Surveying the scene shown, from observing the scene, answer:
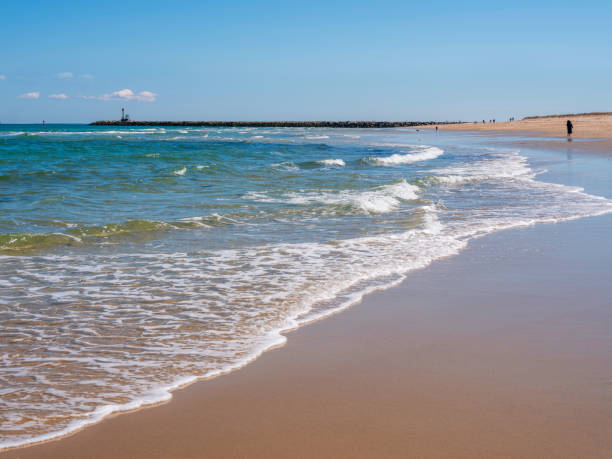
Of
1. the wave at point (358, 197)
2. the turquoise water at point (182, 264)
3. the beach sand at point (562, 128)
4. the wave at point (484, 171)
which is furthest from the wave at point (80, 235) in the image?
the beach sand at point (562, 128)

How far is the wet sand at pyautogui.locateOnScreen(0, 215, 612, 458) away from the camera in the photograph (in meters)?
2.95

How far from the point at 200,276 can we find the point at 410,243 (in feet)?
11.0

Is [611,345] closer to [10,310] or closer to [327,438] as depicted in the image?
[327,438]

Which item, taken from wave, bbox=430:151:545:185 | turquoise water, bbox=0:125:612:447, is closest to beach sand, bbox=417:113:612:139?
wave, bbox=430:151:545:185

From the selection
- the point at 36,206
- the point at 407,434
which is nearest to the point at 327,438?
the point at 407,434

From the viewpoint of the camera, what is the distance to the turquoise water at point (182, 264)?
391cm

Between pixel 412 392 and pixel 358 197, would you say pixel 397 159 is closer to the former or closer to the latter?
pixel 358 197

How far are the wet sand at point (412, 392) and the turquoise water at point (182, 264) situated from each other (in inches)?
12.2

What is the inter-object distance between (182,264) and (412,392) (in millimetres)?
4258

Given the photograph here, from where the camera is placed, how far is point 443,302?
552cm

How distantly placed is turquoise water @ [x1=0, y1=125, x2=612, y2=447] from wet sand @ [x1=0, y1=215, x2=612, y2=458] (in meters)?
0.31

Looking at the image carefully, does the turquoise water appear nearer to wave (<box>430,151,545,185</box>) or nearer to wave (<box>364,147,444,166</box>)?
wave (<box>430,151,545,185</box>)

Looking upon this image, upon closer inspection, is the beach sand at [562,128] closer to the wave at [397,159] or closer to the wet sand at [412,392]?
the wave at [397,159]

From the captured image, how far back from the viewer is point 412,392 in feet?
11.7
